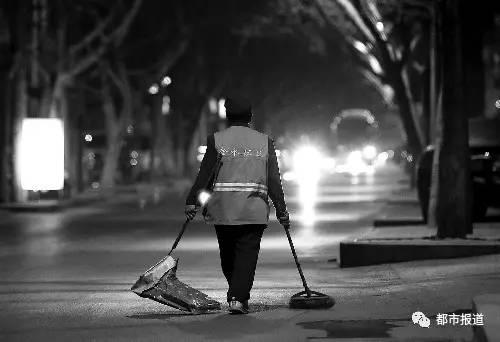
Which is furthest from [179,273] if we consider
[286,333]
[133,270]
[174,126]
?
[174,126]

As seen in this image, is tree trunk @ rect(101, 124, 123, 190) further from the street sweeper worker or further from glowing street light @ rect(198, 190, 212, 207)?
glowing street light @ rect(198, 190, 212, 207)

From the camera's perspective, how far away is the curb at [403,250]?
666 inches

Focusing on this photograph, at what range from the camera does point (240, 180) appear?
1197cm

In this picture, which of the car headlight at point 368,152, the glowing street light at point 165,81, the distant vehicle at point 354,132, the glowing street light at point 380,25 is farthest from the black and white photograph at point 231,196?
the distant vehicle at point 354,132

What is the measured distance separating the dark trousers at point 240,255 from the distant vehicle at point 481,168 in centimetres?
1219

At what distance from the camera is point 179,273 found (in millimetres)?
16891

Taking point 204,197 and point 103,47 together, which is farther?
point 103,47

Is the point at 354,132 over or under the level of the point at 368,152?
over

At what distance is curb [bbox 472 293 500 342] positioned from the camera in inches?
353

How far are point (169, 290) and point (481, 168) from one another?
56.3 feet

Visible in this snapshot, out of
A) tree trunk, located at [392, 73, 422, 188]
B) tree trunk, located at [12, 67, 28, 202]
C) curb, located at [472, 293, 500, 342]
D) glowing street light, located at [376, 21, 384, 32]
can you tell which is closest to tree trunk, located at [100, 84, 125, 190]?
tree trunk, located at [12, 67, 28, 202]

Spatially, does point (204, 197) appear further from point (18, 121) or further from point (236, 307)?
point (18, 121)

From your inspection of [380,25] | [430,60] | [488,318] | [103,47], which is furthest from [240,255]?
[103,47]

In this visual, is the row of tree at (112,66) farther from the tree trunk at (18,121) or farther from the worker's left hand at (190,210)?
the worker's left hand at (190,210)
